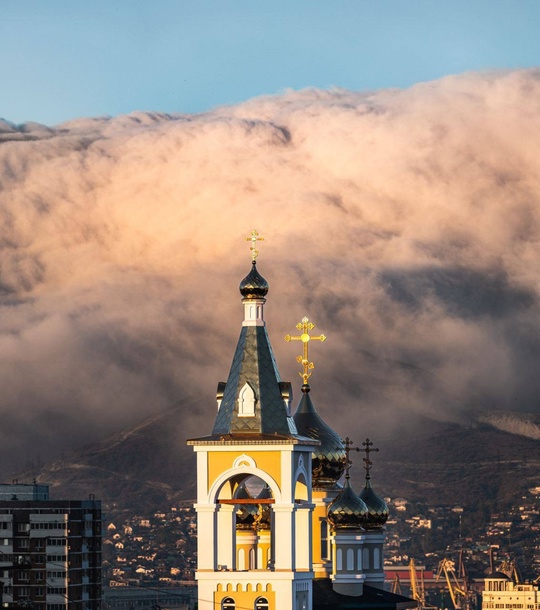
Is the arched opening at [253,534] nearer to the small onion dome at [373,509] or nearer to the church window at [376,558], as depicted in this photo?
the small onion dome at [373,509]

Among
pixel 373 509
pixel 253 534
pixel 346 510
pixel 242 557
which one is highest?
pixel 373 509

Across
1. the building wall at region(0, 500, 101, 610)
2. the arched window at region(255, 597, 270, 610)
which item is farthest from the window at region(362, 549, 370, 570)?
the building wall at region(0, 500, 101, 610)

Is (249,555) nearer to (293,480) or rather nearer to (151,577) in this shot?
(293,480)

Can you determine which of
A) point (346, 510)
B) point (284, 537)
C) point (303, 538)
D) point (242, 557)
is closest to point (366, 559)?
point (346, 510)

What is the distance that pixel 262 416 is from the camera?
52.0 m

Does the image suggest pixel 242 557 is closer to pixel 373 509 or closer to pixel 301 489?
pixel 301 489

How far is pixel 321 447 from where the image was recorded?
206 ft

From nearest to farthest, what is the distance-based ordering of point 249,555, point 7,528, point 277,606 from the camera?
point 277,606
point 249,555
point 7,528

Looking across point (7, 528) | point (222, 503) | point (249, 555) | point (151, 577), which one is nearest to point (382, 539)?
point (249, 555)

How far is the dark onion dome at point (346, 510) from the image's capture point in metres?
63.5

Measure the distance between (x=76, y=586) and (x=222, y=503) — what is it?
6969cm

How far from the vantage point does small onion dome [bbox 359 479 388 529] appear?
65625mm

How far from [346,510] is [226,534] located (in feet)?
37.0

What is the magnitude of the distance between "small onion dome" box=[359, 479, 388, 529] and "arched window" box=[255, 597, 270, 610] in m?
14.0
